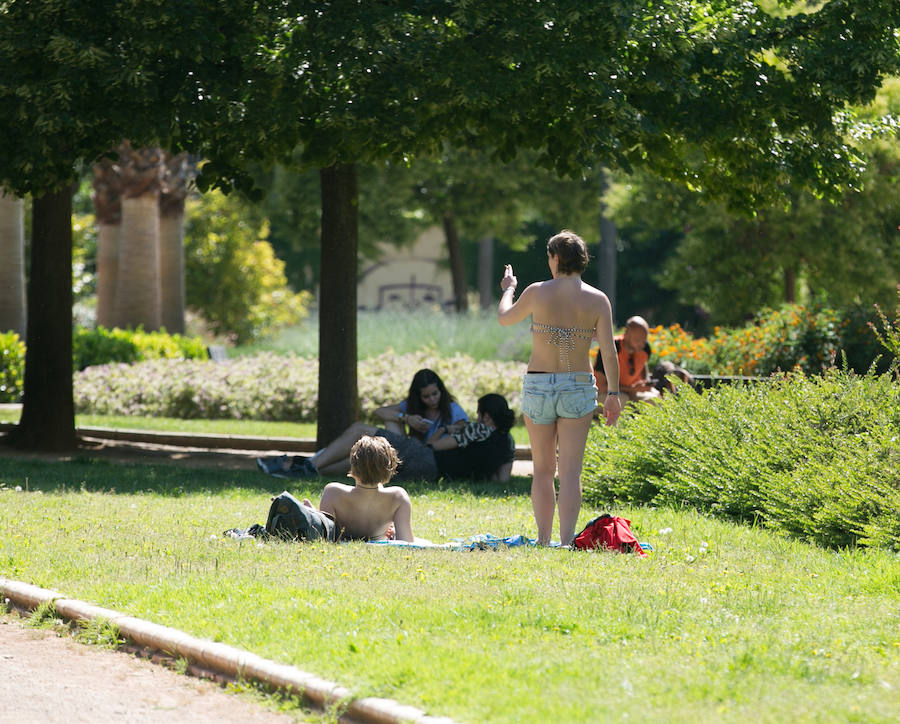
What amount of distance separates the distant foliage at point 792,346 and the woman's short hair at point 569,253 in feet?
36.8

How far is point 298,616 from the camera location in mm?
6016

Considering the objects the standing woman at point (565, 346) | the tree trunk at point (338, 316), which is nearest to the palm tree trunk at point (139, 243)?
the tree trunk at point (338, 316)

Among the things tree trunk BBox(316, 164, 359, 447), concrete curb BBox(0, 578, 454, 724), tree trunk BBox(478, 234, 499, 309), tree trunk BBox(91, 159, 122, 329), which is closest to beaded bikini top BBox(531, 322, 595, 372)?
concrete curb BBox(0, 578, 454, 724)

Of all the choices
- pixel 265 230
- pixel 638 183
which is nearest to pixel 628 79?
pixel 638 183

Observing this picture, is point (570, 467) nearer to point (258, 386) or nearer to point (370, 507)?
point (370, 507)

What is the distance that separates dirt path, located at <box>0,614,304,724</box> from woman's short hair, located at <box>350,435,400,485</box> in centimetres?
227

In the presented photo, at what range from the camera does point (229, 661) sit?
5488 mm

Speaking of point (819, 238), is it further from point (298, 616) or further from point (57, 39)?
point (298, 616)

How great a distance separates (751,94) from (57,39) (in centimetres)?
626

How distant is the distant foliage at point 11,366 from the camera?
67.1 feet

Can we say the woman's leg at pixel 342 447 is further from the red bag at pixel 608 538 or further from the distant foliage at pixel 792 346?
the distant foliage at pixel 792 346

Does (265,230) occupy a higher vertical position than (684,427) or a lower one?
higher

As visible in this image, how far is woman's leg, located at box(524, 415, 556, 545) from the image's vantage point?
8.11m

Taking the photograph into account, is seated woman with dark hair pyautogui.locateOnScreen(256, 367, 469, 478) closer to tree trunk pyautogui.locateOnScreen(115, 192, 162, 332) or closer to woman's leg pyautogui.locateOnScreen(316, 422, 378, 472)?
woman's leg pyautogui.locateOnScreen(316, 422, 378, 472)
